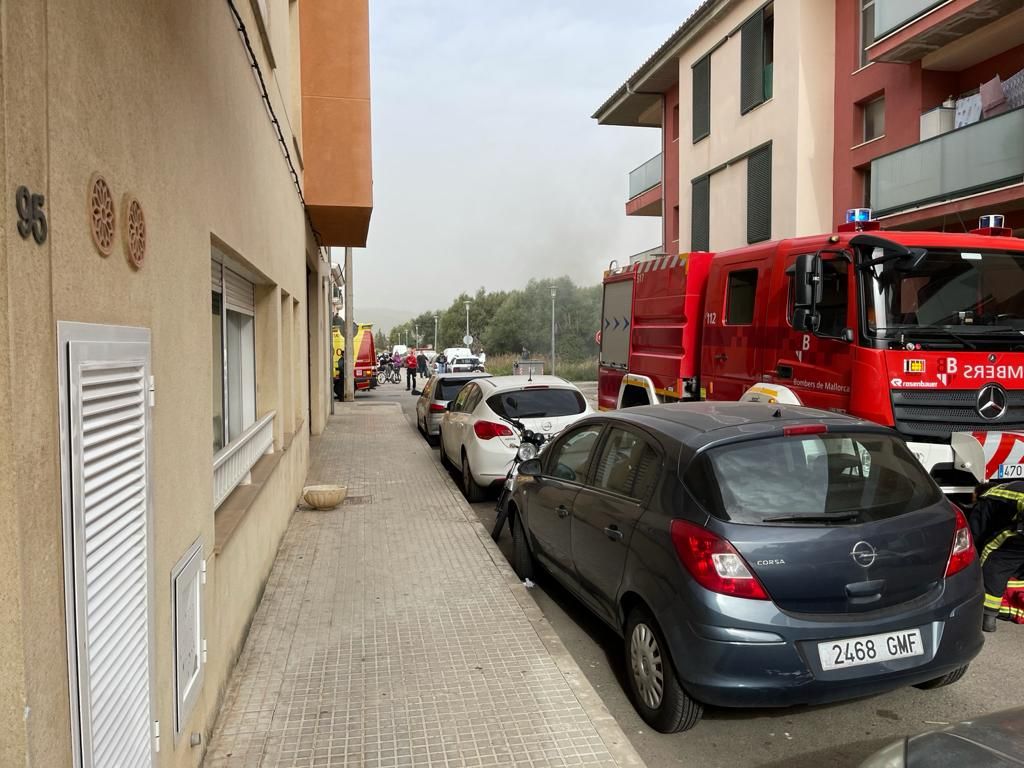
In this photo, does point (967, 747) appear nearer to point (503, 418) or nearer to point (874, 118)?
point (503, 418)

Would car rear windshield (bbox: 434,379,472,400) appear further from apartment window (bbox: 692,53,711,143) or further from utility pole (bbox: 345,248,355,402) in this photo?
utility pole (bbox: 345,248,355,402)

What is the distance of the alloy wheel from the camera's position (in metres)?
3.74

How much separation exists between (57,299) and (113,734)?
1221mm

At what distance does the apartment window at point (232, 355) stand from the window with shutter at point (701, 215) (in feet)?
51.4

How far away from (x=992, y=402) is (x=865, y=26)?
12.6 metres

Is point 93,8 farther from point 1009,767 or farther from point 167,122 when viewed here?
point 1009,767

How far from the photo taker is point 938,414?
231 inches

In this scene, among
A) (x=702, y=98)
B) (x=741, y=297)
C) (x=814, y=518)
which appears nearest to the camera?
Answer: (x=814, y=518)

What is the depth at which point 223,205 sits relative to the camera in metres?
4.05

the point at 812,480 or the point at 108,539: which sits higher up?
the point at 108,539

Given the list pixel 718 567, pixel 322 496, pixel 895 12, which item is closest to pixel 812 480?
pixel 718 567

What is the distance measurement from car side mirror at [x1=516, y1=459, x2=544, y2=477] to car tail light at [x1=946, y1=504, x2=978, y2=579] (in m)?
2.74

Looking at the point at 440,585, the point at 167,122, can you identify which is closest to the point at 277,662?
the point at 440,585

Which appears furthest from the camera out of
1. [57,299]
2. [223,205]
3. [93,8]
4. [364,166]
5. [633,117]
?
[633,117]
